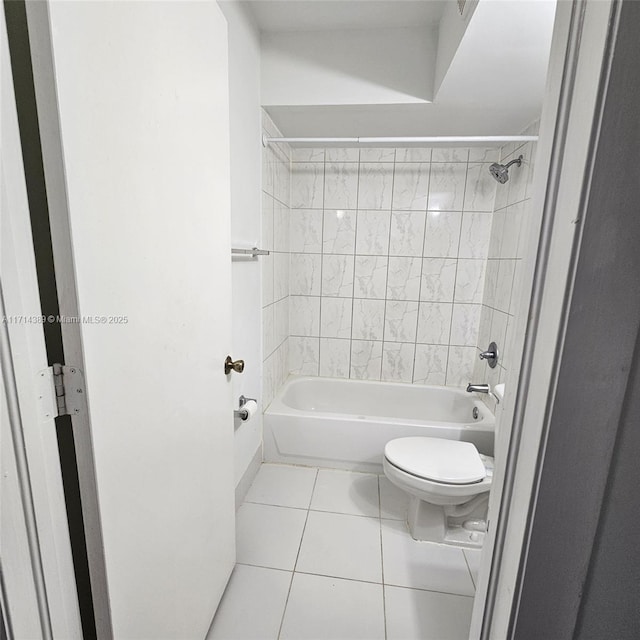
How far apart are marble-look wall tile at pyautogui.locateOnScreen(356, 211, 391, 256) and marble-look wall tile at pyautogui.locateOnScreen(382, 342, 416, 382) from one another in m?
0.70

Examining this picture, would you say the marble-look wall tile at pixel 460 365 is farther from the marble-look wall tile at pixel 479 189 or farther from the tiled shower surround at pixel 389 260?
the marble-look wall tile at pixel 479 189

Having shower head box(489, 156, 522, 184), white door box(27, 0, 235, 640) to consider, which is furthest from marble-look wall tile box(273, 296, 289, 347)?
shower head box(489, 156, 522, 184)

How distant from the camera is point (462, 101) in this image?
1693mm

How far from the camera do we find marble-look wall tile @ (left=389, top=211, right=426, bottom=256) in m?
2.46

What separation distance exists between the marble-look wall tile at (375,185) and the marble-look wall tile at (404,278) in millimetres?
400

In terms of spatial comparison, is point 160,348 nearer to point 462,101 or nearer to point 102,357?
point 102,357

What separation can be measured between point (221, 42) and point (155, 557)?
140 cm

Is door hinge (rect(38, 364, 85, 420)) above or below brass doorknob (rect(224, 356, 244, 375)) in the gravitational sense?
above

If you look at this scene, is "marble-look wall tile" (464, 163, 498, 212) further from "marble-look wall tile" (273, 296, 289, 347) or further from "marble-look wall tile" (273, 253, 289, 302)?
"marble-look wall tile" (273, 296, 289, 347)

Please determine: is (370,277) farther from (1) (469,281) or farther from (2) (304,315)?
(1) (469,281)

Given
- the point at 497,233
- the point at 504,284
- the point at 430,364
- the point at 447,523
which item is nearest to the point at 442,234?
the point at 497,233

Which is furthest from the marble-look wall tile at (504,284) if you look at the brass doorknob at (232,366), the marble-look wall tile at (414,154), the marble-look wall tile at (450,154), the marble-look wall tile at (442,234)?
the brass doorknob at (232,366)

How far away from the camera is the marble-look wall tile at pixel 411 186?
2.40 metres

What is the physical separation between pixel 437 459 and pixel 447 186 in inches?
69.4
